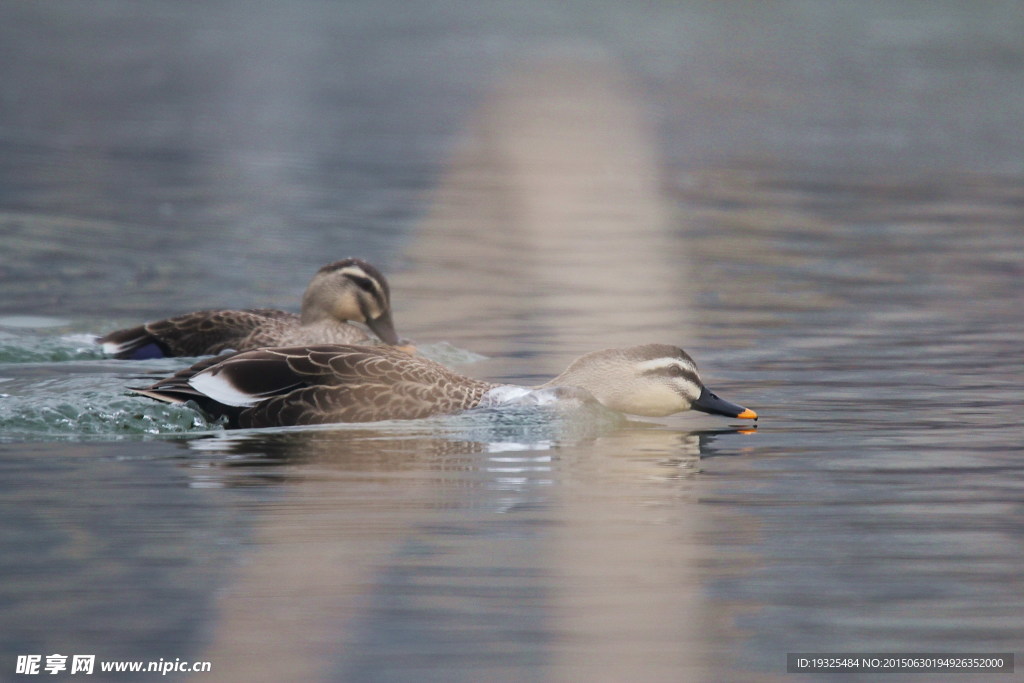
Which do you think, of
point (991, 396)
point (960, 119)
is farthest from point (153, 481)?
point (960, 119)

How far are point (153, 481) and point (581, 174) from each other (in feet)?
60.5

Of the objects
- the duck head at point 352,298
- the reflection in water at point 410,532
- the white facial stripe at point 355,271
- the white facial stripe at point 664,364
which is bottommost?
the reflection in water at point 410,532

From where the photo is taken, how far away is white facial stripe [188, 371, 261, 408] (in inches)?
407

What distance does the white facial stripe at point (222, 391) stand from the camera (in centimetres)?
1034

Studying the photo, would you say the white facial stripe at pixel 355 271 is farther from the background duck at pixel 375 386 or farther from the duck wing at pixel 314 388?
the duck wing at pixel 314 388

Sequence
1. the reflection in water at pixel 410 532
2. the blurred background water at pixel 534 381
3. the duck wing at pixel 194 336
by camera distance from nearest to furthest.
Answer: the reflection in water at pixel 410 532
the blurred background water at pixel 534 381
the duck wing at pixel 194 336

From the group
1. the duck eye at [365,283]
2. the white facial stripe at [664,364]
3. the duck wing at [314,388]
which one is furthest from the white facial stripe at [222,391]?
the duck eye at [365,283]

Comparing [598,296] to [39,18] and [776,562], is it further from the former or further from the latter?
[39,18]

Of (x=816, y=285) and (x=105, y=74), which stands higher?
(x=105, y=74)

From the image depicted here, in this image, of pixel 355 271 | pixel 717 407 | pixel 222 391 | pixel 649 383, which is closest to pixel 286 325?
pixel 355 271

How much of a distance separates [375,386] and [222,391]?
2.81 feet

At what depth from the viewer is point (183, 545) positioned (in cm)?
783

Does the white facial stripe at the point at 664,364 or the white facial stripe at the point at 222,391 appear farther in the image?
the white facial stripe at the point at 664,364

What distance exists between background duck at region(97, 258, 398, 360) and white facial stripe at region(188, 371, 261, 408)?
2886 millimetres
